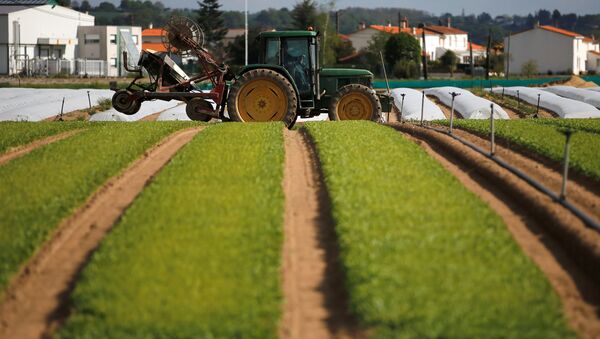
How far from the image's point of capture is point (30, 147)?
2052 centimetres

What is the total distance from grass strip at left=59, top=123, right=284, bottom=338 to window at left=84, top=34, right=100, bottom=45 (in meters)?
80.5

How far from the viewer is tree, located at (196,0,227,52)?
104500 mm

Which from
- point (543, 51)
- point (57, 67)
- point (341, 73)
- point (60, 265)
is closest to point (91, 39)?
point (57, 67)

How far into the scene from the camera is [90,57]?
9300 centimetres

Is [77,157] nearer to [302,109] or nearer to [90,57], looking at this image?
[302,109]

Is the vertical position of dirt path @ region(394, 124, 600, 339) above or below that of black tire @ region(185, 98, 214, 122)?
below

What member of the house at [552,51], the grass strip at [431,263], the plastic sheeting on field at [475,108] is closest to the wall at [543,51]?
the house at [552,51]

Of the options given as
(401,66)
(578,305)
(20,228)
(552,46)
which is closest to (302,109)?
(20,228)

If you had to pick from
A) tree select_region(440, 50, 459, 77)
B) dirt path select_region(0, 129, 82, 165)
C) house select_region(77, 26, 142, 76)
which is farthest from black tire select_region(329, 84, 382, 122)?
tree select_region(440, 50, 459, 77)

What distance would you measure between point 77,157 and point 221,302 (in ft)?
27.9

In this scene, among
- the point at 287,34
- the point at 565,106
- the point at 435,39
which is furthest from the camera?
the point at 435,39

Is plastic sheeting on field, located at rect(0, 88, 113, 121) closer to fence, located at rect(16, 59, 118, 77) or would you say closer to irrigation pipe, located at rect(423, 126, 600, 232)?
irrigation pipe, located at rect(423, 126, 600, 232)

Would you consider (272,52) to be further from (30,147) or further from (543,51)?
(543,51)

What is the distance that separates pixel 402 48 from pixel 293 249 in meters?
84.9
